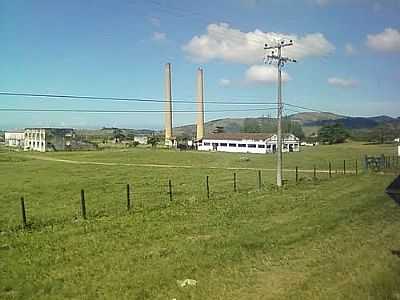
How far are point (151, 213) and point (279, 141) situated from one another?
17.1m

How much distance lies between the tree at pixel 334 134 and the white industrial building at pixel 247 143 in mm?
23818

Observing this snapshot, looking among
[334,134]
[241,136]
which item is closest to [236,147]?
[241,136]

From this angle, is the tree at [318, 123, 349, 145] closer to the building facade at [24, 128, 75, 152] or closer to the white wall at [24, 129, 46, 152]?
the building facade at [24, 128, 75, 152]

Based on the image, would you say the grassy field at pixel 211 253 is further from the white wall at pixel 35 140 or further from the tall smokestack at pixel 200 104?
the white wall at pixel 35 140

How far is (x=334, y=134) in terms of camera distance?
14125 cm

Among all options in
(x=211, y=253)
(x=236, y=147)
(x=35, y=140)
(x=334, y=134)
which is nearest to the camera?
(x=211, y=253)

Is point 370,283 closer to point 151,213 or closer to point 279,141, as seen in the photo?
point 151,213

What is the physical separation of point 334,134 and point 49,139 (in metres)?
83.2

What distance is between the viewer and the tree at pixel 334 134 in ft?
457

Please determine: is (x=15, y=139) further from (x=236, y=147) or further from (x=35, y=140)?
(x=236, y=147)

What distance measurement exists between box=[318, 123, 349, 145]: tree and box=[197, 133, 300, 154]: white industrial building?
2382 cm

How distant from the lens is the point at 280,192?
25469 millimetres

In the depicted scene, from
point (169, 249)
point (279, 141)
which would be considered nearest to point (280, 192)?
point (279, 141)

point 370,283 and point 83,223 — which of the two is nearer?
point 370,283
